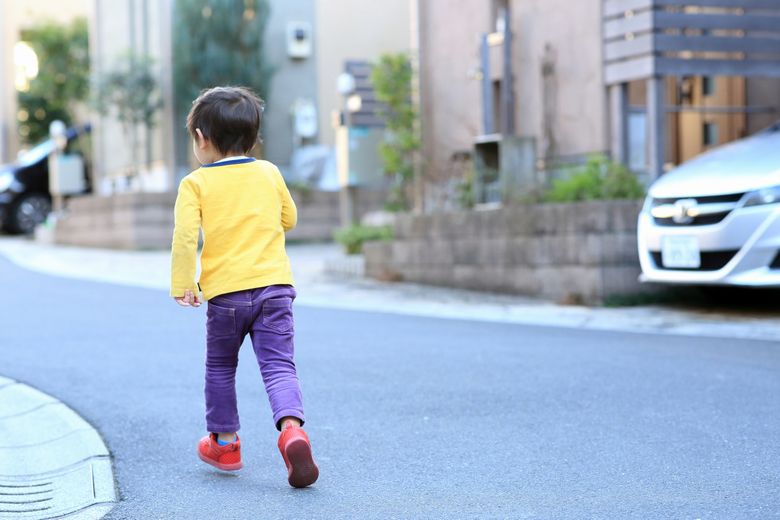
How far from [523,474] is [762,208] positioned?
427cm

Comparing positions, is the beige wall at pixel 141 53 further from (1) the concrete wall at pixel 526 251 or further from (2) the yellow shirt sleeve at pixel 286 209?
(2) the yellow shirt sleeve at pixel 286 209

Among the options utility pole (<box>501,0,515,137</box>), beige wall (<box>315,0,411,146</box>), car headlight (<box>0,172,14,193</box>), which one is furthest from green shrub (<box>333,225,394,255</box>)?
car headlight (<box>0,172,14,193</box>)

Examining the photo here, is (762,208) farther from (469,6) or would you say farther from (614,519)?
(469,6)

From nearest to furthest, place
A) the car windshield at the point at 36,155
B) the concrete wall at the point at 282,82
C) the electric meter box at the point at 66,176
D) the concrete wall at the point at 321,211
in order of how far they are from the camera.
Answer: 1. the concrete wall at the point at 321,211
2. the concrete wall at the point at 282,82
3. the electric meter box at the point at 66,176
4. the car windshield at the point at 36,155

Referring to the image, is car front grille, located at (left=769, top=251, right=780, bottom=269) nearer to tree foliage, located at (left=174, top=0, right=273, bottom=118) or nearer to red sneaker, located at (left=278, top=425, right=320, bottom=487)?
red sneaker, located at (left=278, top=425, right=320, bottom=487)

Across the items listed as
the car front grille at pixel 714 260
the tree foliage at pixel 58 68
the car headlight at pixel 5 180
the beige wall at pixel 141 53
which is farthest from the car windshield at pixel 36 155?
the car front grille at pixel 714 260

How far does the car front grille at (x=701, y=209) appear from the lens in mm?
7637

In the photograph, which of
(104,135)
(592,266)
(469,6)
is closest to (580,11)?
(469,6)

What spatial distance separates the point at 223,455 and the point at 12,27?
30566mm

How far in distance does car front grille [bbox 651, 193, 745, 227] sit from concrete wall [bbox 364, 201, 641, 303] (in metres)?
0.71

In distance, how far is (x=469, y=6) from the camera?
1368 centimetres

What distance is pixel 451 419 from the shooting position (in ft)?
15.7

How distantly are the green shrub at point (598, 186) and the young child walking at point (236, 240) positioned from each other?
19.6 ft

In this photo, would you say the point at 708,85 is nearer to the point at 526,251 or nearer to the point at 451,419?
the point at 526,251
